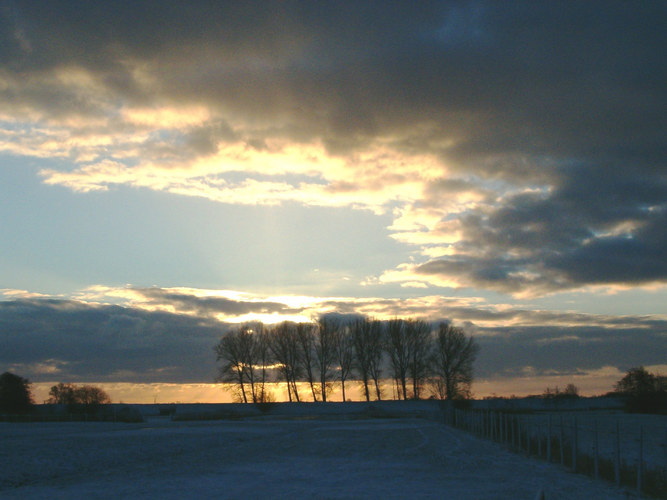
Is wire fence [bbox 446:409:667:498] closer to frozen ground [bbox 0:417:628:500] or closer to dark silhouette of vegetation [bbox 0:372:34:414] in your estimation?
frozen ground [bbox 0:417:628:500]

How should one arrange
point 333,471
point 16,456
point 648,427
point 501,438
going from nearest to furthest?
point 333,471 → point 16,456 → point 501,438 → point 648,427

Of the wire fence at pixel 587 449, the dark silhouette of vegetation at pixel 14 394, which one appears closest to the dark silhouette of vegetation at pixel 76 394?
the dark silhouette of vegetation at pixel 14 394

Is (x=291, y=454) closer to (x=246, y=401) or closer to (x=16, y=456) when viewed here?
(x=16, y=456)

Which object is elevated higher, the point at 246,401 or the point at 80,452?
the point at 80,452

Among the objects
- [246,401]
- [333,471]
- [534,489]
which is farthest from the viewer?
[246,401]

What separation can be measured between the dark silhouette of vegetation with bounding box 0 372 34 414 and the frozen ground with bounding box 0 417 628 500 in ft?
271

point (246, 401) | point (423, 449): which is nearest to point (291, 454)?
point (423, 449)

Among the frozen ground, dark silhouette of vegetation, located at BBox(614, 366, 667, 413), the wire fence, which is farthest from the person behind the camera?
dark silhouette of vegetation, located at BBox(614, 366, 667, 413)

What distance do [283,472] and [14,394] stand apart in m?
104

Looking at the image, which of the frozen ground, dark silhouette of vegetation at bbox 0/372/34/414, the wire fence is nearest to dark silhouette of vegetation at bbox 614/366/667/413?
the wire fence

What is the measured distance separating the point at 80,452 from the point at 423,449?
52.9 feet

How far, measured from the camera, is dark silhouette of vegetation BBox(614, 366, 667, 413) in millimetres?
106750

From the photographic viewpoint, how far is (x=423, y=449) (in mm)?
33188

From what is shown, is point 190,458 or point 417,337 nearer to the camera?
point 190,458
